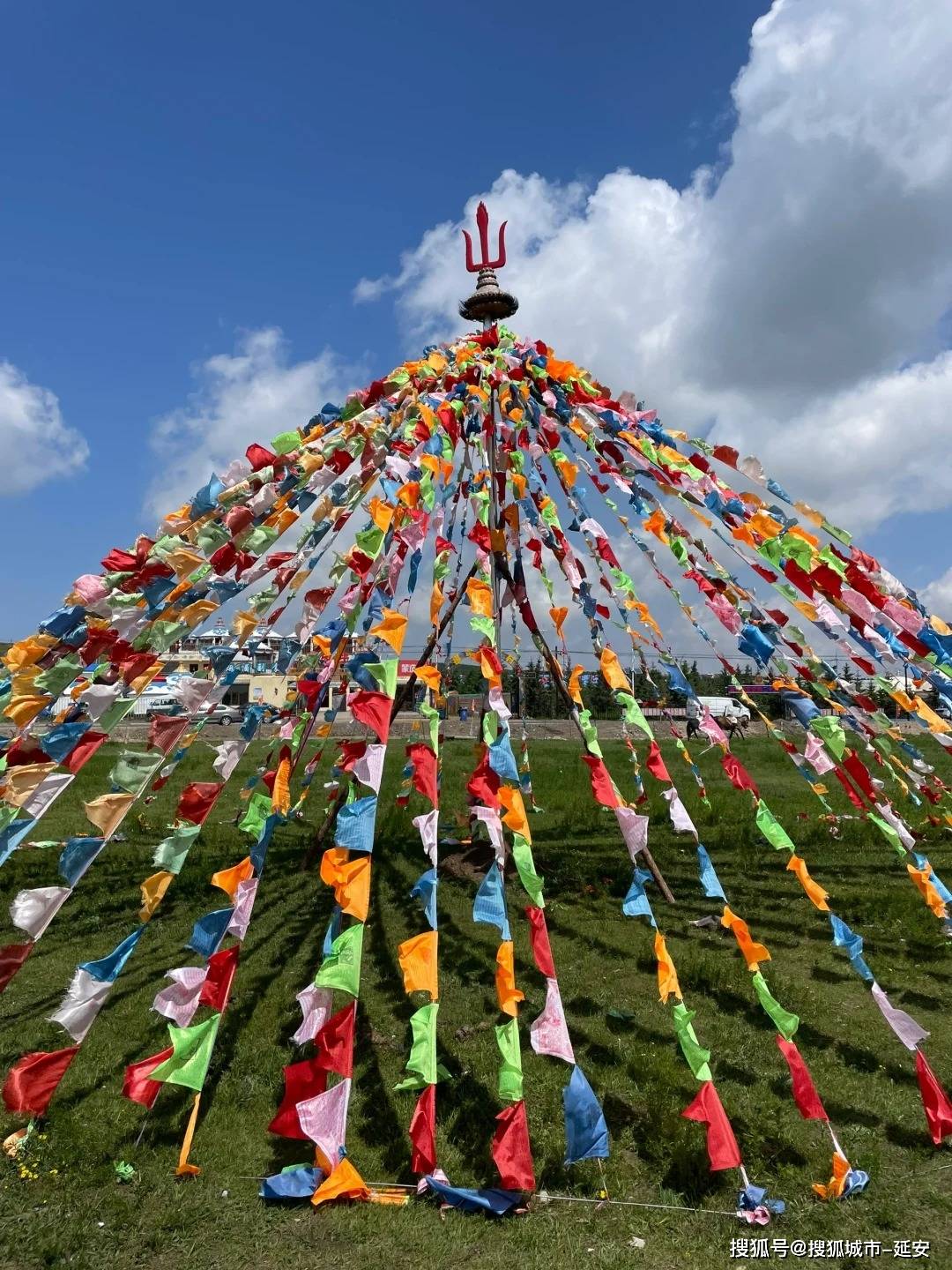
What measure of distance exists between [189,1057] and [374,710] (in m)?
1.65

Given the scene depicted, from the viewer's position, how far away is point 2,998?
5246 millimetres

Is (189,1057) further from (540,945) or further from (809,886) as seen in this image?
(809,886)

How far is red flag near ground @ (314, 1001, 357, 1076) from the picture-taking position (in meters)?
3.12

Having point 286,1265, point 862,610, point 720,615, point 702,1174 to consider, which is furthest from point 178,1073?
point 862,610

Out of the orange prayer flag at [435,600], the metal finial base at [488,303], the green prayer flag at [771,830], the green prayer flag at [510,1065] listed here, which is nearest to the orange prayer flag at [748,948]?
the green prayer flag at [771,830]

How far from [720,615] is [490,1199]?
11.3ft

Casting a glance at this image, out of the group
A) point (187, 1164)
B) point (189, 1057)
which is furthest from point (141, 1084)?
point (187, 1164)

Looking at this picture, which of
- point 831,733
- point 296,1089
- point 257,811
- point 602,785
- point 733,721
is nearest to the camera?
point 296,1089

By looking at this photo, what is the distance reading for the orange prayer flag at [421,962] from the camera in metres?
3.29

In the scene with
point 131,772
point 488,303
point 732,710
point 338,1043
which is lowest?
point 338,1043

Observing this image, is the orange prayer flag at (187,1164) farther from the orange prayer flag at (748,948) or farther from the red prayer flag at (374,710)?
the orange prayer flag at (748,948)

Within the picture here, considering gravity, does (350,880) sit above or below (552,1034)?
above

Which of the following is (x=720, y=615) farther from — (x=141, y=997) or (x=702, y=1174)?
(x=141, y=997)

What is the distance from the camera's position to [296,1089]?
3.17 metres
